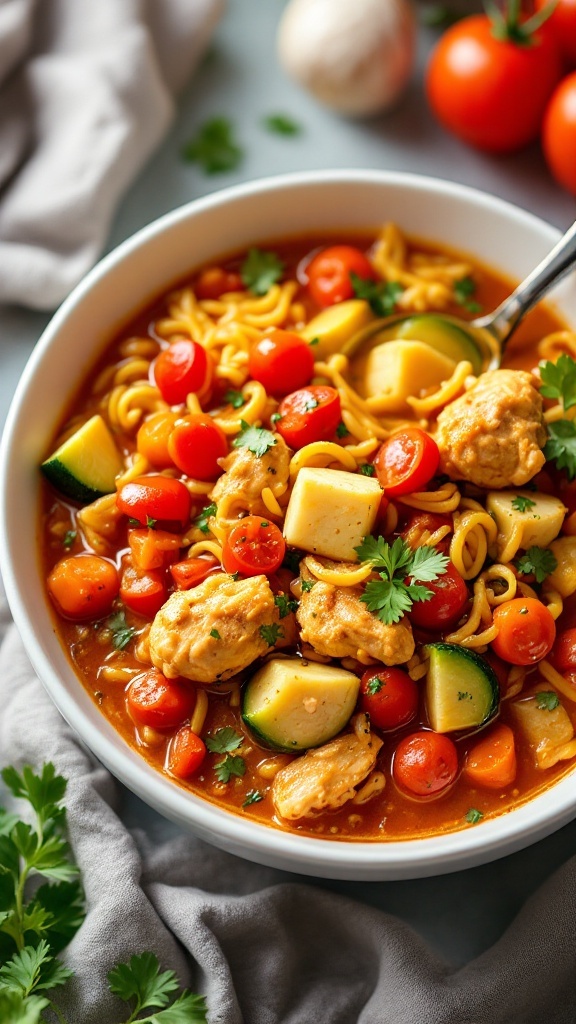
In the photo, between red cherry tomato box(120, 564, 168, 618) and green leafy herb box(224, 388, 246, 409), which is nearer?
red cherry tomato box(120, 564, 168, 618)

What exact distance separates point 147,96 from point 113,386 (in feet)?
7.57

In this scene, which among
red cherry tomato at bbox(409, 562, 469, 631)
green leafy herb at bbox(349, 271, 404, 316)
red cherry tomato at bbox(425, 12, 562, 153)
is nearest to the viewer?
red cherry tomato at bbox(409, 562, 469, 631)

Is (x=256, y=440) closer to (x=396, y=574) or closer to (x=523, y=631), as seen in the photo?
(x=396, y=574)

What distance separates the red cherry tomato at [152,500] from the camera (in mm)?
5719

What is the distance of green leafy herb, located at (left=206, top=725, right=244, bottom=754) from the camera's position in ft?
18.0

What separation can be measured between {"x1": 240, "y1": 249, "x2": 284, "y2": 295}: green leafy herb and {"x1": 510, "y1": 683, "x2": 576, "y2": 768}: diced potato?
310cm

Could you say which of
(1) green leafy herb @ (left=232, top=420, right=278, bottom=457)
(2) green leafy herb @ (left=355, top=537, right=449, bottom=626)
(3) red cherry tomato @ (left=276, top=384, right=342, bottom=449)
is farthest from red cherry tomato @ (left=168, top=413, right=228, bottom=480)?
(2) green leafy herb @ (left=355, top=537, right=449, bottom=626)

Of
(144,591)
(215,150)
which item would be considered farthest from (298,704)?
(215,150)

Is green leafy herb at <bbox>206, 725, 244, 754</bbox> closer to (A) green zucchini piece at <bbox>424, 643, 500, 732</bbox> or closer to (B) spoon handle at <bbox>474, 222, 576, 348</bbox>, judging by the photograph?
(A) green zucchini piece at <bbox>424, 643, 500, 732</bbox>

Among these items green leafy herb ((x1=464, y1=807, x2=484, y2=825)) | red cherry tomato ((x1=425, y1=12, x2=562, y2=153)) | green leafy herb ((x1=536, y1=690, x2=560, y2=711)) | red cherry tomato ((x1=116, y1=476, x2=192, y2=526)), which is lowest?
red cherry tomato ((x1=116, y1=476, x2=192, y2=526))

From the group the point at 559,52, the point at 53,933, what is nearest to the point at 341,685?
the point at 53,933

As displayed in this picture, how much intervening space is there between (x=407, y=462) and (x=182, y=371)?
145 cm

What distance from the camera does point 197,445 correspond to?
5.84 m

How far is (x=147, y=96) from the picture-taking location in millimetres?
7289
